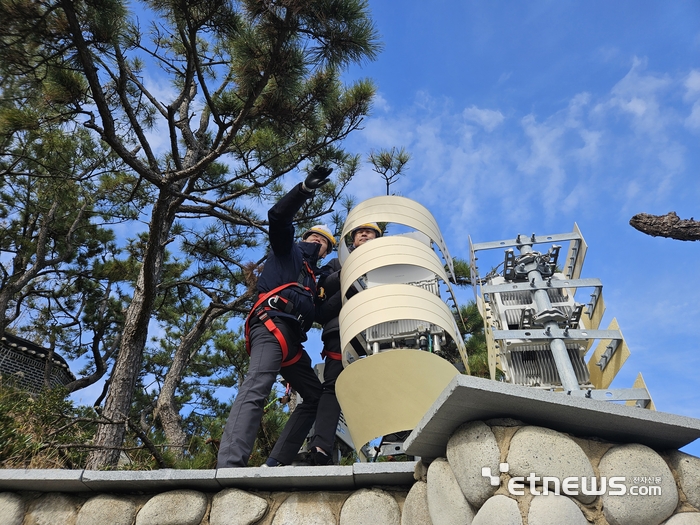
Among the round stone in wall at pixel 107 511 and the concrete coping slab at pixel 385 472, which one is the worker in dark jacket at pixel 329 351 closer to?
the concrete coping slab at pixel 385 472

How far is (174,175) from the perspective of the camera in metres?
3.74

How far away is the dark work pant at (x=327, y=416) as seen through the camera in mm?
3072

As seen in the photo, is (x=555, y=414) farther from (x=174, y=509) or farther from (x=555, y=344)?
(x=174, y=509)

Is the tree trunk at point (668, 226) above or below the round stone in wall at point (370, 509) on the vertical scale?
above

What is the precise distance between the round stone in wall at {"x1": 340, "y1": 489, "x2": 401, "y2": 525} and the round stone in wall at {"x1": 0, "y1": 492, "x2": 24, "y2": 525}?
1300 mm

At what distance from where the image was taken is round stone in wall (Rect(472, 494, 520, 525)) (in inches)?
58.6

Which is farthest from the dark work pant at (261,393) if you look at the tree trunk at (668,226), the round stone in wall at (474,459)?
the tree trunk at (668,226)

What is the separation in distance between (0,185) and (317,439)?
867 cm

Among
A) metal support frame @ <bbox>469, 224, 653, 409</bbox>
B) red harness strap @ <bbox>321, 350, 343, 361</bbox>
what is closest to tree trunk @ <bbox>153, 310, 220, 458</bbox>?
red harness strap @ <bbox>321, 350, 343, 361</bbox>

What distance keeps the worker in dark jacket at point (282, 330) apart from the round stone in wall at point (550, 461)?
4.78 ft

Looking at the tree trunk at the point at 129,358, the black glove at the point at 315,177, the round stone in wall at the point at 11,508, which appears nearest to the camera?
the round stone in wall at the point at 11,508

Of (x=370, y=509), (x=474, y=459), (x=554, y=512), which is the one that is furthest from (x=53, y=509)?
(x=554, y=512)

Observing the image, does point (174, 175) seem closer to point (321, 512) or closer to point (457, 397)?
point (321, 512)

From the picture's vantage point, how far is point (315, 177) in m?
2.98
